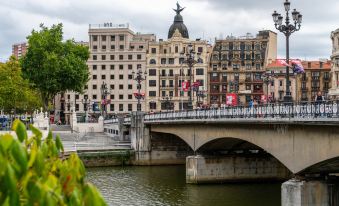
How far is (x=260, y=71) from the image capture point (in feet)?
396

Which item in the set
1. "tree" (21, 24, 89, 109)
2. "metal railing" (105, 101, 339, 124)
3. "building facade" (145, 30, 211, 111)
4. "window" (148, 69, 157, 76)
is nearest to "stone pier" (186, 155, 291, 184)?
"metal railing" (105, 101, 339, 124)

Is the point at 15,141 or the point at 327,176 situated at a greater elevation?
the point at 15,141

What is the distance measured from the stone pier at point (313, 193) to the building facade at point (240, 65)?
91030mm

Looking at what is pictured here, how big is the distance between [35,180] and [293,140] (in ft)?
83.1

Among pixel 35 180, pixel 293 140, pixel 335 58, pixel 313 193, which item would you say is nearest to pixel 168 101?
pixel 335 58

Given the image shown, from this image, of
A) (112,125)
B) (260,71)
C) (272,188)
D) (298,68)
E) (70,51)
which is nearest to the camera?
(298,68)

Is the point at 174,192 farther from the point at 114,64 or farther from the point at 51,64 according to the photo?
the point at 114,64

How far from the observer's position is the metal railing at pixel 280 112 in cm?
2493

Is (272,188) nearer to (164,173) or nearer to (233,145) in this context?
(233,145)

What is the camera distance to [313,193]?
28766 mm

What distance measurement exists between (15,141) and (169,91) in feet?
384

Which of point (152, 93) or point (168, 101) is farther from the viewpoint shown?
point (152, 93)

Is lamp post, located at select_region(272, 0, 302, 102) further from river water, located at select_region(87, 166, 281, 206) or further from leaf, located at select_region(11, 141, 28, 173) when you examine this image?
leaf, located at select_region(11, 141, 28, 173)

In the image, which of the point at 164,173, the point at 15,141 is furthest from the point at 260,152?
the point at 15,141
